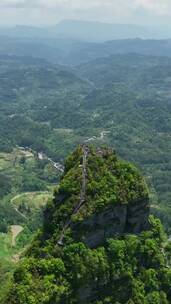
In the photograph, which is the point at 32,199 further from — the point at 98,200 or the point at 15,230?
the point at 98,200

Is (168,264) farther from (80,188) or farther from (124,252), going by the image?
(80,188)

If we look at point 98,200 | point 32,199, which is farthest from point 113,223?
point 32,199

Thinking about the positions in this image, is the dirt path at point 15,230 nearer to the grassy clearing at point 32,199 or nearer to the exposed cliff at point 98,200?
the grassy clearing at point 32,199

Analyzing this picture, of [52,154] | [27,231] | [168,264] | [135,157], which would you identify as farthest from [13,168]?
[168,264]

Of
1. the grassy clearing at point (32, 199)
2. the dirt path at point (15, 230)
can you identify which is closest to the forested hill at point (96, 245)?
the dirt path at point (15, 230)

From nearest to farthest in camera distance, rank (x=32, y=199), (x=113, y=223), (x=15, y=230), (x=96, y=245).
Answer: (x=96, y=245), (x=113, y=223), (x=15, y=230), (x=32, y=199)

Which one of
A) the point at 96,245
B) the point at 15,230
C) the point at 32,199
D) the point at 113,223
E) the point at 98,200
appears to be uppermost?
the point at 98,200

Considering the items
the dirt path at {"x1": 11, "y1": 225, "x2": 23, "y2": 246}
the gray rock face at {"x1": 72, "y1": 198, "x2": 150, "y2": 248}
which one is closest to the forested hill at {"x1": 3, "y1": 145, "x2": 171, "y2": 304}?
the gray rock face at {"x1": 72, "y1": 198, "x2": 150, "y2": 248}
